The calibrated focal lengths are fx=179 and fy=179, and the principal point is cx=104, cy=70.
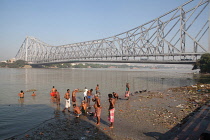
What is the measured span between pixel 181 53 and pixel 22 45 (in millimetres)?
128601

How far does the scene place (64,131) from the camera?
25.3 ft

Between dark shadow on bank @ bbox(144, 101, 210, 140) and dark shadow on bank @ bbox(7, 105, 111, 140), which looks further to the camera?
dark shadow on bank @ bbox(7, 105, 111, 140)

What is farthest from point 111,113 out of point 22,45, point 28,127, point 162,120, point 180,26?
point 22,45

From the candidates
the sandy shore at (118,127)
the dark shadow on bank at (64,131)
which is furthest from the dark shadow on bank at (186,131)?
the dark shadow on bank at (64,131)

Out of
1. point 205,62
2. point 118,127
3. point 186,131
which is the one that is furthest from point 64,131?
point 205,62

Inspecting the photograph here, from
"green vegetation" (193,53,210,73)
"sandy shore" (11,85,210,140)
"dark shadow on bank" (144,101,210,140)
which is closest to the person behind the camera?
"dark shadow on bank" (144,101,210,140)

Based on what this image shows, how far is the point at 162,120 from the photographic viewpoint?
28.9 ft

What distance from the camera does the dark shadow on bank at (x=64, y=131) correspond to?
711 cm

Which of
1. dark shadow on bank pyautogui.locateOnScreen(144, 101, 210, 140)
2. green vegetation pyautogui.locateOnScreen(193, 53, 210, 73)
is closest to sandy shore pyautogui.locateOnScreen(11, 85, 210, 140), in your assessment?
dark shadow on bank pyautogui.locateOnScreen(144, 101, 210, 140)

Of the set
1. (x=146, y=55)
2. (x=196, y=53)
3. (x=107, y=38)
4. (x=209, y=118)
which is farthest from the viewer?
(x=107, y=38)

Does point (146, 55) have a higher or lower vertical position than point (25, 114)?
higher

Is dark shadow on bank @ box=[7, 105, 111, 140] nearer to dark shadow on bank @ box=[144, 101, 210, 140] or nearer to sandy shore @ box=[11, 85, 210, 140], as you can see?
sandy shore @ box=[11, 85, 210, 140]

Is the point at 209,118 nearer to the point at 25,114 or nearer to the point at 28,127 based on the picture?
the point at 28,127

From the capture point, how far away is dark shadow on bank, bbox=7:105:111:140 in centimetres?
711
